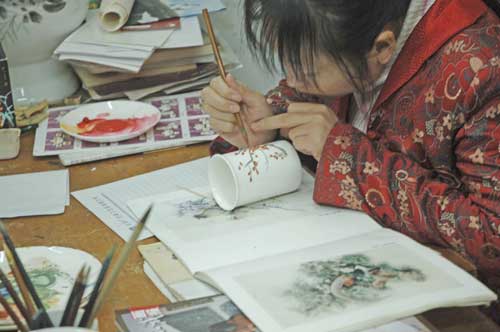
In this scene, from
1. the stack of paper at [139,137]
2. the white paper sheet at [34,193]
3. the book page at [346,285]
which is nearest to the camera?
the book page at [346,285]

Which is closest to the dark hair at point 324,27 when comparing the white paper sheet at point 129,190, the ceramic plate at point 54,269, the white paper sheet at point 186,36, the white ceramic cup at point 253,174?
the white ceramic cup at point 253,174

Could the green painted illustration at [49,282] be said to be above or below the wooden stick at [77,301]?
below

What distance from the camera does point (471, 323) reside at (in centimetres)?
89

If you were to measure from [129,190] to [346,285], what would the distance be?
0.44 metres

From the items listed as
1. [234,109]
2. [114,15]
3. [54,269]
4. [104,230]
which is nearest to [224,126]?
[234,109]

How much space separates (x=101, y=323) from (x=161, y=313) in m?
0.09

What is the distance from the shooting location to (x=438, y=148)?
1.07 meters

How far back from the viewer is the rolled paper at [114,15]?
162 cm

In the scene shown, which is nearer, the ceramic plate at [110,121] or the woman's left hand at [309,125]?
the woman's left hand at [309,125]

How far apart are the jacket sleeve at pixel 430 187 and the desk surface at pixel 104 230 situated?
0.40 feet

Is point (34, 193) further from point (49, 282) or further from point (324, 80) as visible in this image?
point (324, 80)

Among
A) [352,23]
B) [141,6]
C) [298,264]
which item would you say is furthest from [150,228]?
[141,6]

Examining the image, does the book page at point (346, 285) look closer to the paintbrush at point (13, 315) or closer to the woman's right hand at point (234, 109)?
the paintbrush at point (13, 315)

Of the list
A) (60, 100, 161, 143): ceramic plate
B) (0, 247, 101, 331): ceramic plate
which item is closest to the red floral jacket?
(0, 247, 101, 331): ceramic plate
